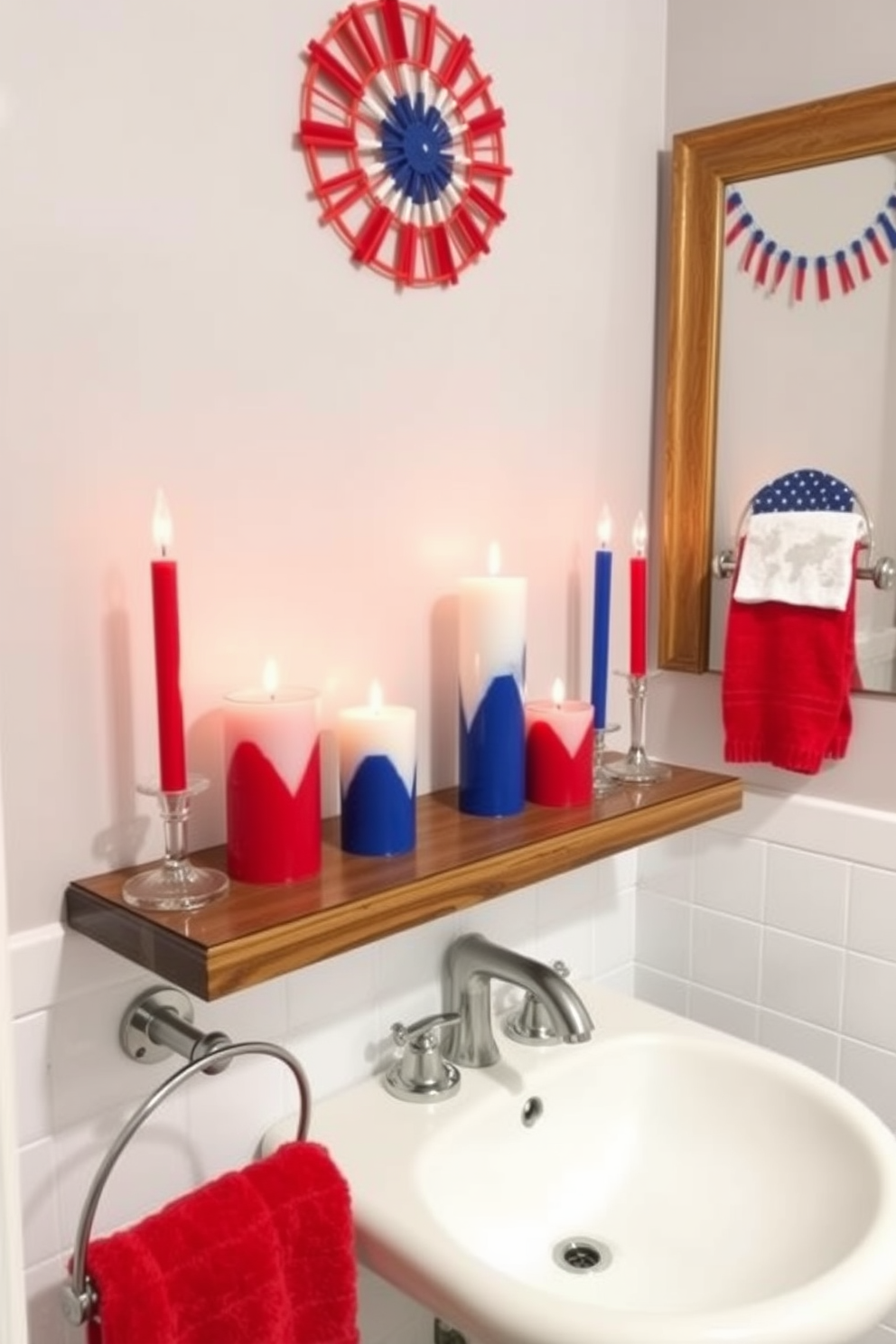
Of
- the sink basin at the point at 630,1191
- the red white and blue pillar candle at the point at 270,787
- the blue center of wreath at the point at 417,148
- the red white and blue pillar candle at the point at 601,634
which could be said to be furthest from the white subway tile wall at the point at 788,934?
the blue center of wreath at the point at 417,148

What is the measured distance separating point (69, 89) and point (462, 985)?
834 mm

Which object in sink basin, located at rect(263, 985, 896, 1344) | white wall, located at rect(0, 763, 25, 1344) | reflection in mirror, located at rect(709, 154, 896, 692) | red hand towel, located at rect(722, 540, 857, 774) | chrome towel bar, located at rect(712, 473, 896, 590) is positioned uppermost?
reflection in mirror, located at rect(709, 154, 896, 692)

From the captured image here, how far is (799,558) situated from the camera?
1.20 metres

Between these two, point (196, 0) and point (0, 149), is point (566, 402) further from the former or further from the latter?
point (0, 149)

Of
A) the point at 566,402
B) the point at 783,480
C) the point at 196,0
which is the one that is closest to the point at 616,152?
the point at 566,402

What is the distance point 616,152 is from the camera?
4.09 ft

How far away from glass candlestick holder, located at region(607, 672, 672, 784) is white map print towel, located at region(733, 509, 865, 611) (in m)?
0.16

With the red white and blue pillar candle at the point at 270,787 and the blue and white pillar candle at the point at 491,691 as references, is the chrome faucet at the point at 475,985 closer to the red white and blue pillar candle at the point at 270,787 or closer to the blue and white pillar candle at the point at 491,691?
the blue and white pillar candle at the point at 491,691

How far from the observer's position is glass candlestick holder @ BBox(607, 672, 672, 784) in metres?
1.20

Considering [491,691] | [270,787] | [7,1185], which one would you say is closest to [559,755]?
[491,691]

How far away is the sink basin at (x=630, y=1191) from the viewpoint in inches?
32.4

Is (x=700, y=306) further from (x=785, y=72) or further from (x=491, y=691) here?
(x=491, y=691)

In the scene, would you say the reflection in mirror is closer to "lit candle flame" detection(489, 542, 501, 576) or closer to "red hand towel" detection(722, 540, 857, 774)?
"red hand towel" detection(722, 540, 857, 774)

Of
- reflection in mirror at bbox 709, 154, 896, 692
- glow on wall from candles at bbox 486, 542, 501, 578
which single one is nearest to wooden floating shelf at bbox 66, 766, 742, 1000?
glow on wall from candles at bbox 486, 542, 501, 578
